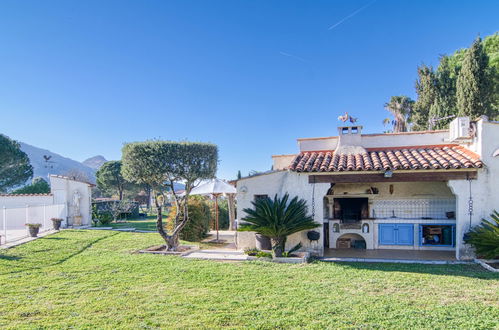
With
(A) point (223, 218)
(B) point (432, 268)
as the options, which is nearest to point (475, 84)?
(B) point (432, 268)

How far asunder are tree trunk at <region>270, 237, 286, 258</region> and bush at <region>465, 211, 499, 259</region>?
6138mm

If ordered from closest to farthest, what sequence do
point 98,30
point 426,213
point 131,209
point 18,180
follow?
point 426,213
point 98,30
point 131,209
point 18,180

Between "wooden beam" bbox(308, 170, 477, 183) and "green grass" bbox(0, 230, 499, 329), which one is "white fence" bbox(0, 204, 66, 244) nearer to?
"green grass" bbox(0, 230, 499, 329)

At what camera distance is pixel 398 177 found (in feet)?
32.7

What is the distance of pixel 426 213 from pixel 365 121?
15.5ft

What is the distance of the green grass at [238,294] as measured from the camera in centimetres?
506

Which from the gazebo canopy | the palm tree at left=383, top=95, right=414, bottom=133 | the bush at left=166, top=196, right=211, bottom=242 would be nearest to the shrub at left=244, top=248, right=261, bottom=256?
the bush at left=166, top=196, right=211, bottom=242

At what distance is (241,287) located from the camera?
22.7 ft

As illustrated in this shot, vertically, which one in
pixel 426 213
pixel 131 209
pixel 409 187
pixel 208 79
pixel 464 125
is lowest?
pixel 131 209

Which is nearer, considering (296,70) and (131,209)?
(296,70)

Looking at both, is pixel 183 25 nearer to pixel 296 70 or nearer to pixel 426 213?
pixel 296 70

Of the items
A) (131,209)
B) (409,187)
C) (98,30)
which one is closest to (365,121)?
(409,187)

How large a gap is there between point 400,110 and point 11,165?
167ft

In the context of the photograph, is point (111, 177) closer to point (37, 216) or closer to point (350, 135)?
point (37, 216)
